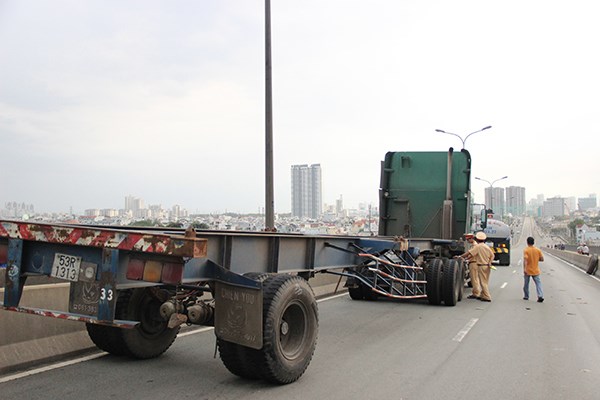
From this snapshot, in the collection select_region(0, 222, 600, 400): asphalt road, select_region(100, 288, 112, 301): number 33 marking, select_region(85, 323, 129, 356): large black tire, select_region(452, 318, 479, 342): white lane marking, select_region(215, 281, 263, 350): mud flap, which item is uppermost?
select_region(100, 288, 112, 301): number 33 marking

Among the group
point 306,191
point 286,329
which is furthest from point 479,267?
point 306,191

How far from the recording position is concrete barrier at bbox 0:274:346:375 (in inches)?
232

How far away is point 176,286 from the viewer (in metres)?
5.40

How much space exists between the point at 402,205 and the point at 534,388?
906cm

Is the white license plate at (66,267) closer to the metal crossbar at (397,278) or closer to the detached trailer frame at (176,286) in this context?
the detached trailer frame at (176,286)

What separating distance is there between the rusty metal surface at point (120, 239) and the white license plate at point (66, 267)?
7.2 inches

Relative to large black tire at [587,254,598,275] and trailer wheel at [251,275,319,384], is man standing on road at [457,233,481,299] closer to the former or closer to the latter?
trailer wheel at [251,275,319,384]

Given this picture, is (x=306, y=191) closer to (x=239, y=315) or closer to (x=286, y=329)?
(x=286, y=329)

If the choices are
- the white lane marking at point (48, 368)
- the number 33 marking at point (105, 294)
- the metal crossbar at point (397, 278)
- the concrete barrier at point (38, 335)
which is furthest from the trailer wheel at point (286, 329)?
the metal crossbar at point (397, 278)

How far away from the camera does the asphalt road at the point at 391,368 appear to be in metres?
5.37

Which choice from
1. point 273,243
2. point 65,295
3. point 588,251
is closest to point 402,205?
point 273,243

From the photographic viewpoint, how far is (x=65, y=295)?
272 inches

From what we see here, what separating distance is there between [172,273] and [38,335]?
8.59 feet

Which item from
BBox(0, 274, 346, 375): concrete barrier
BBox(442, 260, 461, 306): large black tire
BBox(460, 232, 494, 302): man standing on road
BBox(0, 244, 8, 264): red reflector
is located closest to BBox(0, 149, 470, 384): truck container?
BBox(0, 244, 8, 264): red reflector
